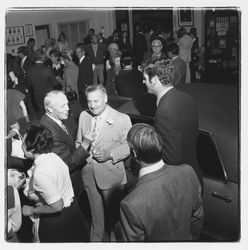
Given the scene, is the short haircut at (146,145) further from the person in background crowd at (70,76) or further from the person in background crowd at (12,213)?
the person in background crowd at (70,76)

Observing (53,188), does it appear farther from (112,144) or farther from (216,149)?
(216,149)

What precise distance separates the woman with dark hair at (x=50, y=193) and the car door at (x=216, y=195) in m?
1.04

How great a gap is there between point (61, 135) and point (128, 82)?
2.07 metres

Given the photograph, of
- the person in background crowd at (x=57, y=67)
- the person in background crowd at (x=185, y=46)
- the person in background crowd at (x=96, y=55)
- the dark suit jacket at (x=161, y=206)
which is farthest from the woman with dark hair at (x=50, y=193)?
the person in background crowd at (x=96, y=55)

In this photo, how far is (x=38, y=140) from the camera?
2.50 metres

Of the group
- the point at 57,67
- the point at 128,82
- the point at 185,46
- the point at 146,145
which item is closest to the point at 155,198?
the point at 146,145

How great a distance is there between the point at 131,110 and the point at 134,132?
1674 mm

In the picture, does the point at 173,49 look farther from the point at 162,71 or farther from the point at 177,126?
the point at 177,126

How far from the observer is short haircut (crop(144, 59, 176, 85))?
2820mm

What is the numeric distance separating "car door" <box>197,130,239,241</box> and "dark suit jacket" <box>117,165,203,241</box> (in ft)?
2.04

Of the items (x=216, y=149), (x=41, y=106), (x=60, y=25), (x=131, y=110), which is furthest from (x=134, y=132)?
(x=60, y=25)

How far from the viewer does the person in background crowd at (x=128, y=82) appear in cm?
487

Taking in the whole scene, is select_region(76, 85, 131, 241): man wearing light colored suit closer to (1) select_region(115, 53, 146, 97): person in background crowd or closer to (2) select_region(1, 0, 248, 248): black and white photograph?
(2) select_region(1, 0, 248, 248): black and white photograph
